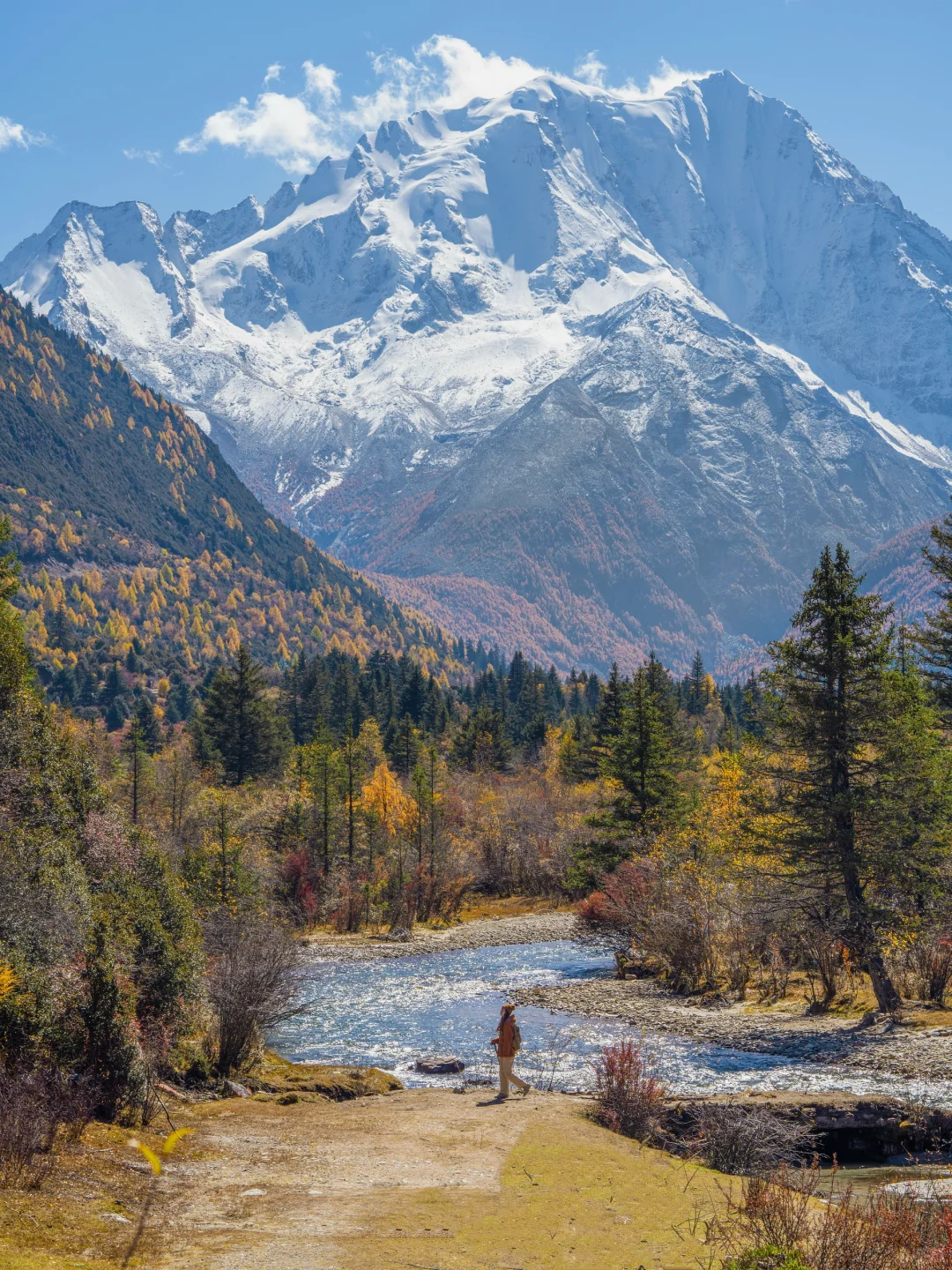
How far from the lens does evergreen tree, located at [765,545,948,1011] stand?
31.9 meters

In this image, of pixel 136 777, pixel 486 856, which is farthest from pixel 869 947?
pixel 486 856

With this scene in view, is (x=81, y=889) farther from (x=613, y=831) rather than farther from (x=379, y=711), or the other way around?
(x=379, y=711)

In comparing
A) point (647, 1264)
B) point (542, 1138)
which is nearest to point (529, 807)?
point (542, 1138)

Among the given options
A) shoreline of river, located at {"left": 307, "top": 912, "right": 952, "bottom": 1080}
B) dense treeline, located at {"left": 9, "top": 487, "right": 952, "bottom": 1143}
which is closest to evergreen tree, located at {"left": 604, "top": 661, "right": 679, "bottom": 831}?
dense treeline, located at {"left": 9, "top": 487, "right": 952, "bottom": 1143}

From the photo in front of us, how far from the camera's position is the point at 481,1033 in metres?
35.4

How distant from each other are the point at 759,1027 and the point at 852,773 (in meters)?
8.10

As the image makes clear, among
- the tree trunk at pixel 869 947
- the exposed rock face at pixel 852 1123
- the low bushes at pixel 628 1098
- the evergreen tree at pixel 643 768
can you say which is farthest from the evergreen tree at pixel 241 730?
the exposed rock face at pixel 852 1123

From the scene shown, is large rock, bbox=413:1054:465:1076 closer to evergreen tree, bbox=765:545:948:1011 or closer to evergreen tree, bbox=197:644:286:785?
evergreen tree, bbox=765:545:948:1011

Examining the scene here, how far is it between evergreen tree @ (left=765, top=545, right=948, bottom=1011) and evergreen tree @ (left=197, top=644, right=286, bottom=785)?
6419 cm

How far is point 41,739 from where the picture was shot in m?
28.4

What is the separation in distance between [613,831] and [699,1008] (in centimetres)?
1929

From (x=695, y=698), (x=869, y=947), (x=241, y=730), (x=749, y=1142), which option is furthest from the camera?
(x=695, y=698)

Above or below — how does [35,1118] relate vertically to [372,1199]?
above

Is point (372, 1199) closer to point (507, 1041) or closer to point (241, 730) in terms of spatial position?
point (507, 1041)
